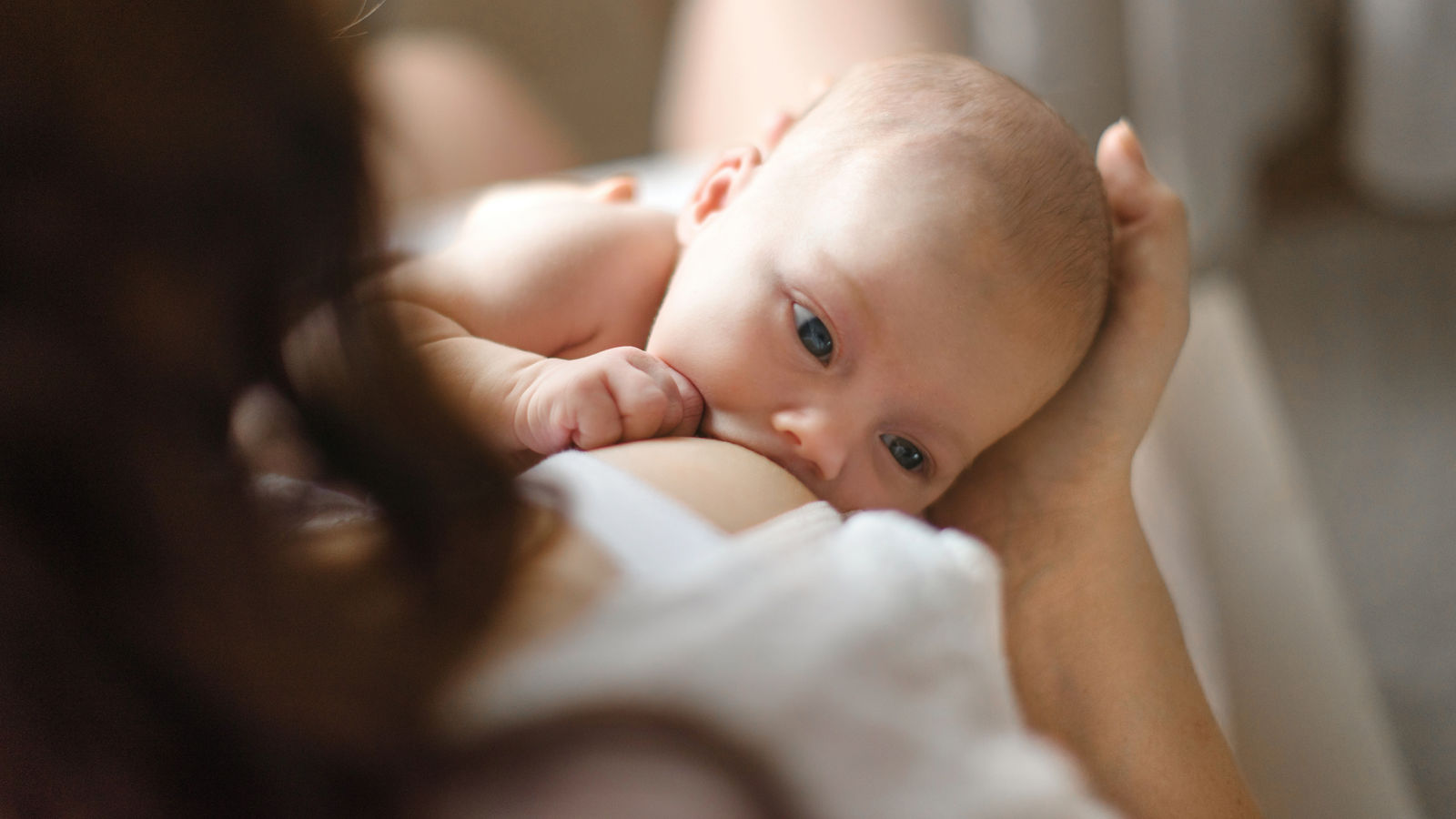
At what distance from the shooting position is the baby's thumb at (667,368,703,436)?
2.23 ft

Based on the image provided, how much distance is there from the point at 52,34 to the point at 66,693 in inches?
9.5

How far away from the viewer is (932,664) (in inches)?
16.9

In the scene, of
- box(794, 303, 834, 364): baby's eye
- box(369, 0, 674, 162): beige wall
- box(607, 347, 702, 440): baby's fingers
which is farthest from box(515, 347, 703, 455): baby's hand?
box(369, 0, 674, 162): beige wall

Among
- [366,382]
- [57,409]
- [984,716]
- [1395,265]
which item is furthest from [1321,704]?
[1395,265]

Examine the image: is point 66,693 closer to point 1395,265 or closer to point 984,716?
point 984,716

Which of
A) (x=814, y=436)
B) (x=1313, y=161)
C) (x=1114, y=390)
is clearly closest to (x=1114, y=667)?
(x=1114, y=390)

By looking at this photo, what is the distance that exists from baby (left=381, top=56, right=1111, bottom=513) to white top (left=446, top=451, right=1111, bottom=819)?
21 cm

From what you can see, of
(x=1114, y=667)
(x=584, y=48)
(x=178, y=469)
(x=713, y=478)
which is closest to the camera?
(x=178, y=469)

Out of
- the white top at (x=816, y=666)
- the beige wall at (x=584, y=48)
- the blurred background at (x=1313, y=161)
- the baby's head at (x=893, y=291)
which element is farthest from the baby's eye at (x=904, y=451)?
the beige wall at (x=584, y=48)

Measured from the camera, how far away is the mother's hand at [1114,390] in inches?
32.3

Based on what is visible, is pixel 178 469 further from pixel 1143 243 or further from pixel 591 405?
pixel 1143 243

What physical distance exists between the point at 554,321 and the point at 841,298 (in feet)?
0.70

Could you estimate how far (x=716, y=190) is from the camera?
0.84 metres

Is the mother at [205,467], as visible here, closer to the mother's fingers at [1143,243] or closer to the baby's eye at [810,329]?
the baby's eye at [810,329]
